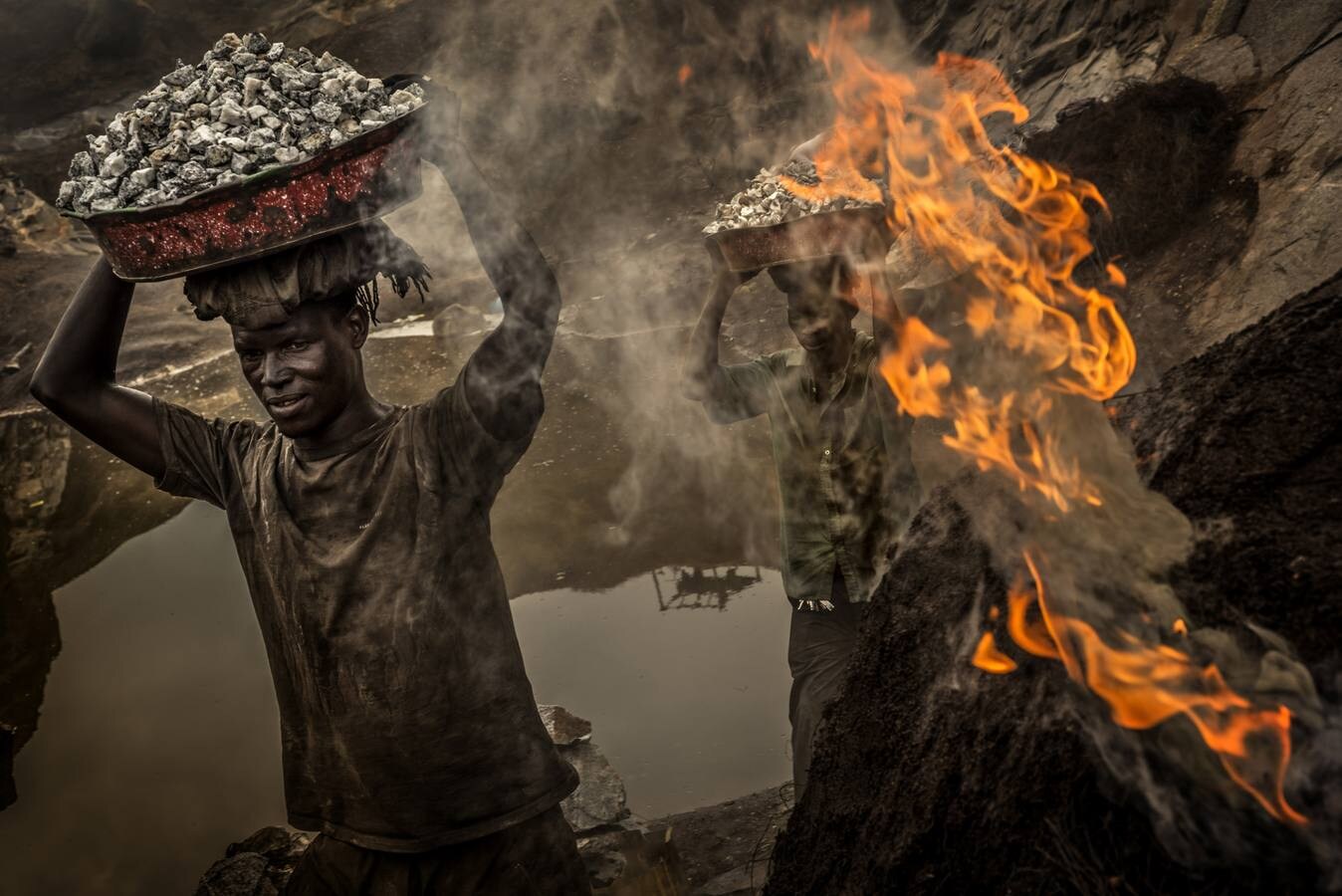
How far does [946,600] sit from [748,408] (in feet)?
5.12

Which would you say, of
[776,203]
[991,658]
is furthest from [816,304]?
[991,658]

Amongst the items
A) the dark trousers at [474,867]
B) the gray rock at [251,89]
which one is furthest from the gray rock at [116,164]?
the dark trousers at [474,867]

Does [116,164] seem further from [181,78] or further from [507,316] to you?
[507,316]

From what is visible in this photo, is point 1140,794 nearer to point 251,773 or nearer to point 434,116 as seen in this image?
point 434,116

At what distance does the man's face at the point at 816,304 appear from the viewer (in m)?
3.13

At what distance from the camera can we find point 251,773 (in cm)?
510

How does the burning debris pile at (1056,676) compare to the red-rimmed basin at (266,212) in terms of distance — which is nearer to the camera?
the burning debris pile at (1056,676)

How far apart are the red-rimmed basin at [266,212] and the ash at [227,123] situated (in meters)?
0.02

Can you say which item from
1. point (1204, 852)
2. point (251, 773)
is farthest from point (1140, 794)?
point (251, 773)

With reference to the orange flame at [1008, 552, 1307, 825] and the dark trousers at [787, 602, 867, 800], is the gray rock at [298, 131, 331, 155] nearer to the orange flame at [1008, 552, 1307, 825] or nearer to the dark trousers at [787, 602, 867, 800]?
the orange flame at [1008, 552, 1307, 825]

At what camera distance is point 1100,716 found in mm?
1562

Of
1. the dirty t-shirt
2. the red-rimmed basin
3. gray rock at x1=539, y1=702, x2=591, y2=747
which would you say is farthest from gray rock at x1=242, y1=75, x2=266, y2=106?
gray rock at x1=539, y1=702, x2=591, y2=747

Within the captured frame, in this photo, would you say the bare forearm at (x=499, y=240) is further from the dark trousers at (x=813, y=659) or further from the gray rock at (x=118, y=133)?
the dark trousers at (x=813, y=659)

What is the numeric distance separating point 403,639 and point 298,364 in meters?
0.64
